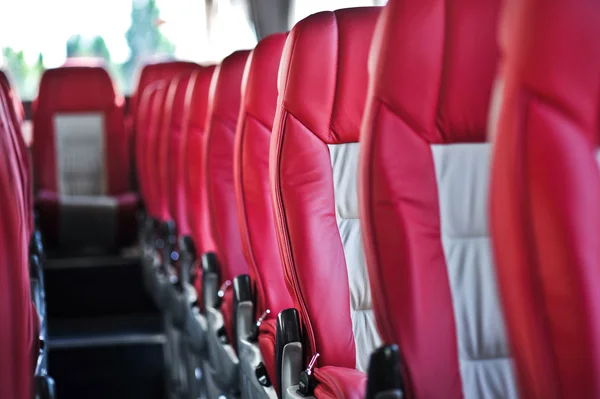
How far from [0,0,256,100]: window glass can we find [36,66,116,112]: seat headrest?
0.87 m

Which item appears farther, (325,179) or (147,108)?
(147,108)

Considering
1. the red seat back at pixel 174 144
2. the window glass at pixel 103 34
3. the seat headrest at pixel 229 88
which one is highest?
the window glass at pixel 103 34

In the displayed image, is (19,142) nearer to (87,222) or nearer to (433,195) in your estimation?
(433,195)

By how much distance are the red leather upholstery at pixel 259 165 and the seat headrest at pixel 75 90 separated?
3.85m

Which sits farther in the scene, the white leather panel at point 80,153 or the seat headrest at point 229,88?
the white leather panel at point 80,153

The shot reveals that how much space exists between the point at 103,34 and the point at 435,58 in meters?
6.12

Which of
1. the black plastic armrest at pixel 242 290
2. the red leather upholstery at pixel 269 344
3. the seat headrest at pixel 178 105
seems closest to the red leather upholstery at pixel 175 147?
the seat headrest at pixel 178 105

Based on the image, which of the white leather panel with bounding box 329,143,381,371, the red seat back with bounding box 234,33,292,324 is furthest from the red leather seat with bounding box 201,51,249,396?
the white leather panel with bounding box 329,143,381,371

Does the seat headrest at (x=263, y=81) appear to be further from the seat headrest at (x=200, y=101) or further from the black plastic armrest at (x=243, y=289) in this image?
the seat headrest at (x=200, y=101)

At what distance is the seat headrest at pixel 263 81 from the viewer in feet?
7.36

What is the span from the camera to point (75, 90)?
595 cm

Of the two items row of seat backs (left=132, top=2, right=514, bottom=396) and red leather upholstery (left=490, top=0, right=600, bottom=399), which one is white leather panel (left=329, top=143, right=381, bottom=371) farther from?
red leather upholstery (left=490, top=0, right=600, bottom=399)

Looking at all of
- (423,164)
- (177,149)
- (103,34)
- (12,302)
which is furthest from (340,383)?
(103,34)

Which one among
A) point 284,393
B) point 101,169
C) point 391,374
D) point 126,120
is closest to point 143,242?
point 101,169
